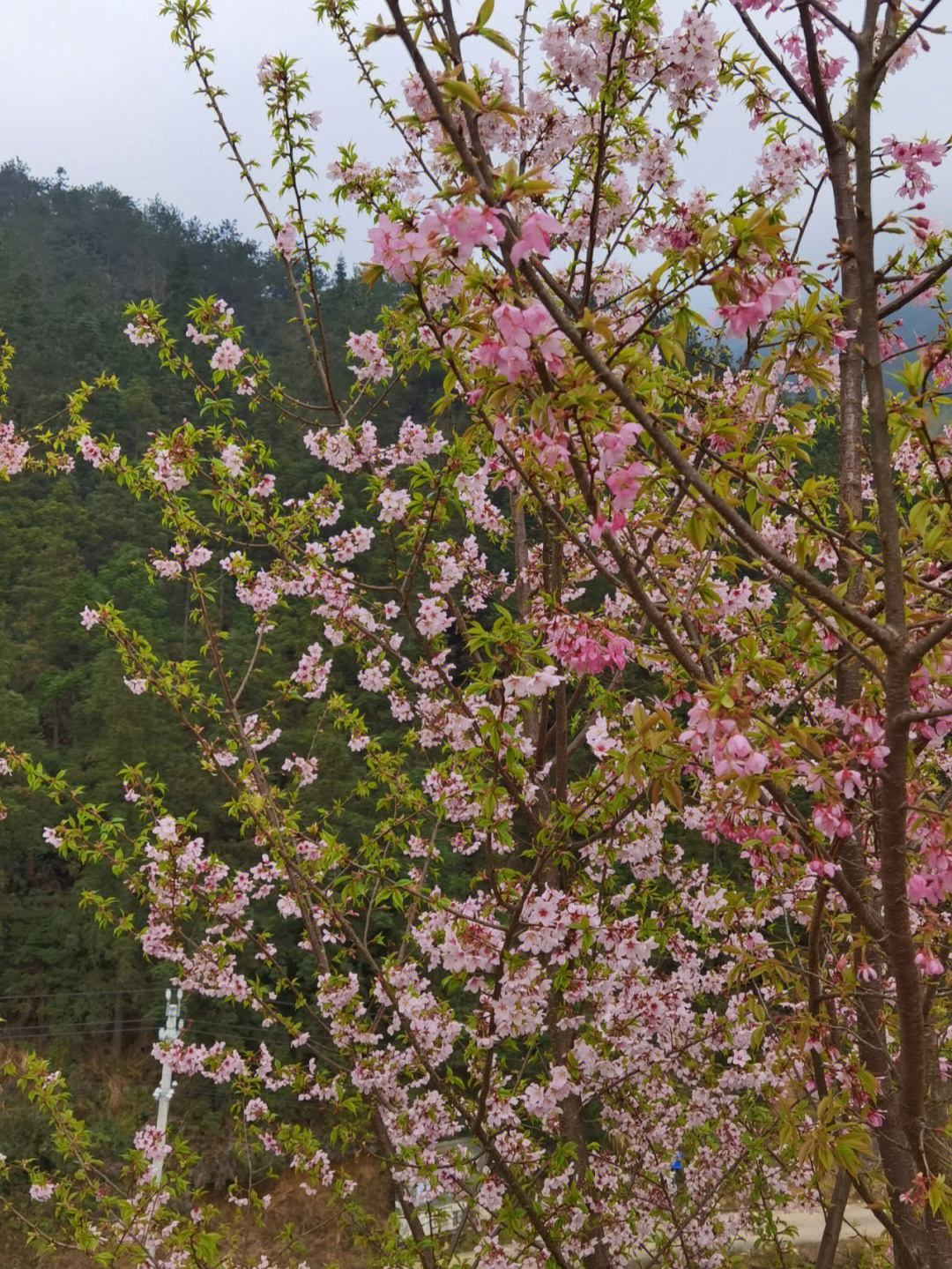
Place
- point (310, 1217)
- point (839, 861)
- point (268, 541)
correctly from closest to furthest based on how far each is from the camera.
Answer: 1. point (839, 861)
2. point (268, 541)
3. point (310, 1217)

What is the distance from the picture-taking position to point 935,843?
170 cm

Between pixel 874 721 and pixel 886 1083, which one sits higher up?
pixel 874 721

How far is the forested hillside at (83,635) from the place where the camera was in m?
17.0

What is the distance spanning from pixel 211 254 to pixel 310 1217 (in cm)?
4770

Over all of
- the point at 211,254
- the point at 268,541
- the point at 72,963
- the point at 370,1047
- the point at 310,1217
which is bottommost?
the point at 310,1217

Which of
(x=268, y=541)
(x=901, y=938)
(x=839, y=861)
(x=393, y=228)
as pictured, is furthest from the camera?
(x=268, y=541)

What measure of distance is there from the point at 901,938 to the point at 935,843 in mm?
194

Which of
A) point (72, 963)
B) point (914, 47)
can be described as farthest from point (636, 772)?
point (72, 963)

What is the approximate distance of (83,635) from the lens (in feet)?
72.9

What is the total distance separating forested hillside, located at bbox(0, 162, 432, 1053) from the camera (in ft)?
55.9

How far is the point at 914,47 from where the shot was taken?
8.70 feet

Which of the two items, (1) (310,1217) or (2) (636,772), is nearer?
(2) (636,772)

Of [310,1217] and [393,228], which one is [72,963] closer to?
[310,1217]

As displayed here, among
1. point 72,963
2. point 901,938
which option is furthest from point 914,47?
point 72,963
